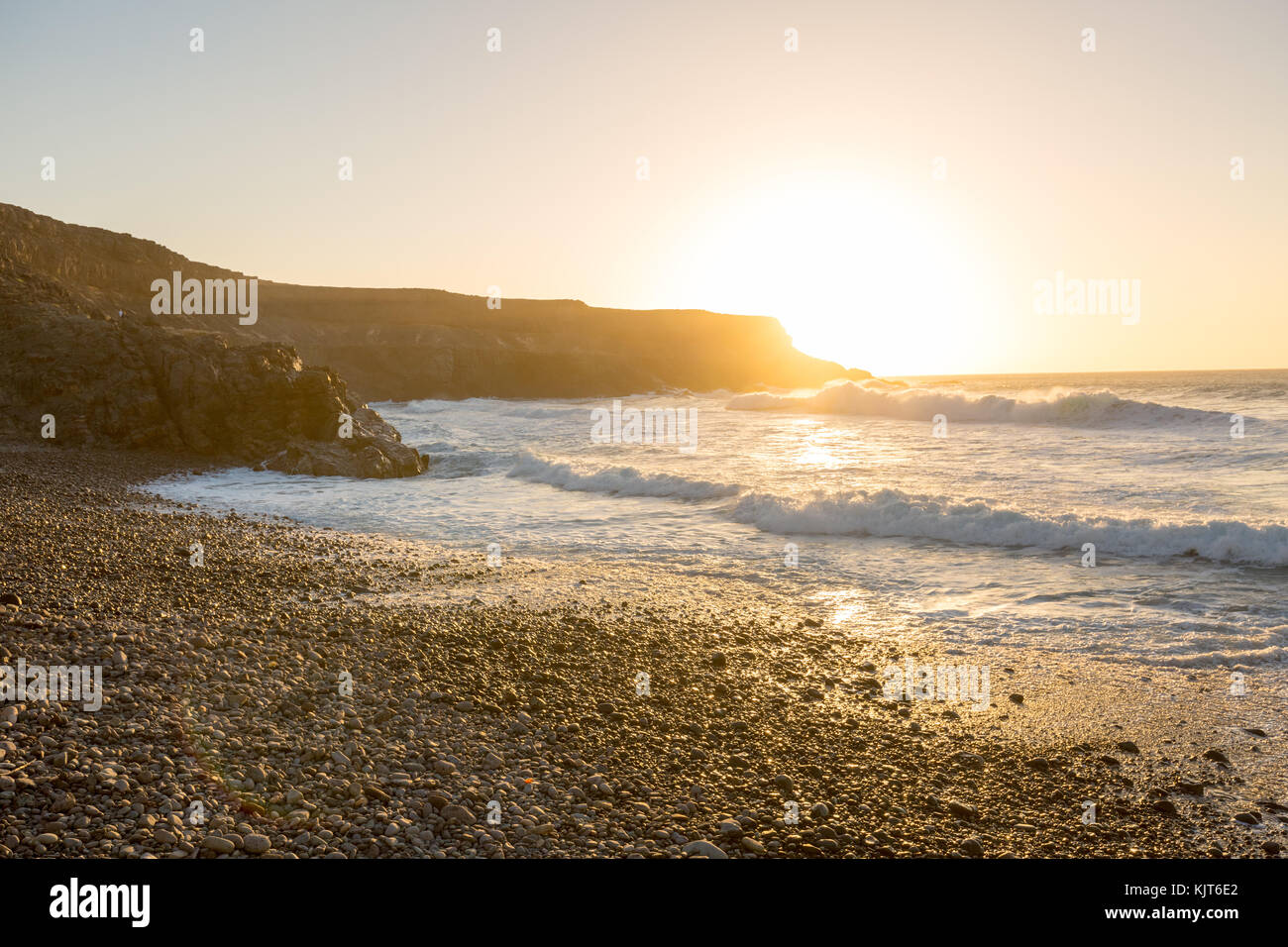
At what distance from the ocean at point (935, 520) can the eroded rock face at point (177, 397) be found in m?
2.19

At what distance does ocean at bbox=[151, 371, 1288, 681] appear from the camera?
29.8ft

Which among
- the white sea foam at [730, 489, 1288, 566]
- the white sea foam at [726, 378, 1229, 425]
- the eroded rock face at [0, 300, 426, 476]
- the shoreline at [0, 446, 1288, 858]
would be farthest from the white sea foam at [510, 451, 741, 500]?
the white sea foam at [726, 378, 1229, 425]

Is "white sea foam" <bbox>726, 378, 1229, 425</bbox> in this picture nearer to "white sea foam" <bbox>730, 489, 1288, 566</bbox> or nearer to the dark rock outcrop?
"white sea foam" <bbox>730, 489, 1288, 566</bbox>

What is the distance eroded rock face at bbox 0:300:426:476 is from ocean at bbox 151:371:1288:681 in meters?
2.19

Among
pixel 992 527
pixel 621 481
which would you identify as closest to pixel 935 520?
pixel 992 527

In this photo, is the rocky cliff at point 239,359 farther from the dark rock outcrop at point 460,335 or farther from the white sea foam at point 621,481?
the white sea foam at point 621,481

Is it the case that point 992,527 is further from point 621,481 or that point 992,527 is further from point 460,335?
point 460,335

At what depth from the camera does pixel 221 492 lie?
61.7ft

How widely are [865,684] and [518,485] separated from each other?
1582cm

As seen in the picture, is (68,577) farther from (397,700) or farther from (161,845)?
(161,845)

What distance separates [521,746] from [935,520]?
10.9m

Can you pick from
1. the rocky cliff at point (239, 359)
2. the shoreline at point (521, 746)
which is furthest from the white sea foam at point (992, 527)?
the rocky cliff at point (239, 359)
